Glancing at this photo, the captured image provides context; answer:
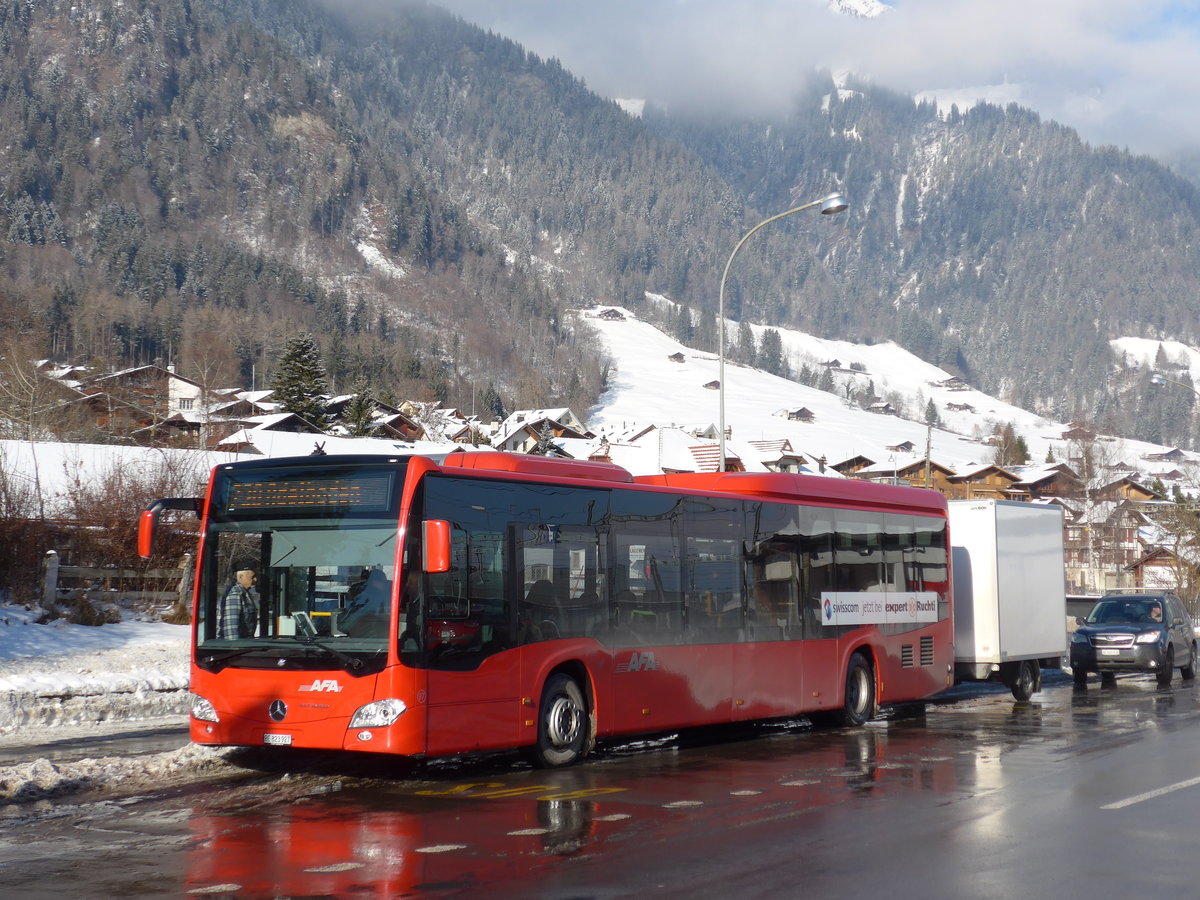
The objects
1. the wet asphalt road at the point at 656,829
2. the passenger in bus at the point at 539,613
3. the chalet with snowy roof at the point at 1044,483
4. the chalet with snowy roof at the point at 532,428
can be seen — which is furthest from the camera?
the chalet with snowy roof at the point at 1044,483

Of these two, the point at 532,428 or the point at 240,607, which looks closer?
the point at 240,607

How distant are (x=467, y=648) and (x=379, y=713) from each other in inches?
40.1

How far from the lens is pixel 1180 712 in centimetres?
1872

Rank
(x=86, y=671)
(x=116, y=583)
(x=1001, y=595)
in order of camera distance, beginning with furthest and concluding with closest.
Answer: (x=116, y=583) → (x=1001, y=595) → (x=86, y=671)

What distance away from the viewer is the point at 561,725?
40.4ft

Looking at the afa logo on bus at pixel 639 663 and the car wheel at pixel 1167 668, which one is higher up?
the afa logo on bus at pixel 639 663

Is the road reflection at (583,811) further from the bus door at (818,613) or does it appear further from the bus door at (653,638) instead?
the bus door at (818,613)

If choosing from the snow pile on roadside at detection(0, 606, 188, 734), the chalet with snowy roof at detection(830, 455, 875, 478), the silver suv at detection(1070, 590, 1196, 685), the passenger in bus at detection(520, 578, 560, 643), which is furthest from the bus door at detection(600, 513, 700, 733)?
the chalet with snowy roof at detection(830, 455, 875, 478)

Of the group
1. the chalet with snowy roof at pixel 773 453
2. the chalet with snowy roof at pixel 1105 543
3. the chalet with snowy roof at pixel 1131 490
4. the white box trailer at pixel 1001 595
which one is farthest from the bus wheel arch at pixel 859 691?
the chalet with snowy roof at pixel 1131 490

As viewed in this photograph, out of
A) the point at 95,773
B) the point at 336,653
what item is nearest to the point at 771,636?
the point at 336,653

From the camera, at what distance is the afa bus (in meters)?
10.8

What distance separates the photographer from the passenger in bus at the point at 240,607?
11258mm

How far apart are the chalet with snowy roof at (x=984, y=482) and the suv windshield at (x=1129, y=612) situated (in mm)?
116488

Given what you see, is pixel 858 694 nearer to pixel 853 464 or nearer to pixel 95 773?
pixel 95 773
